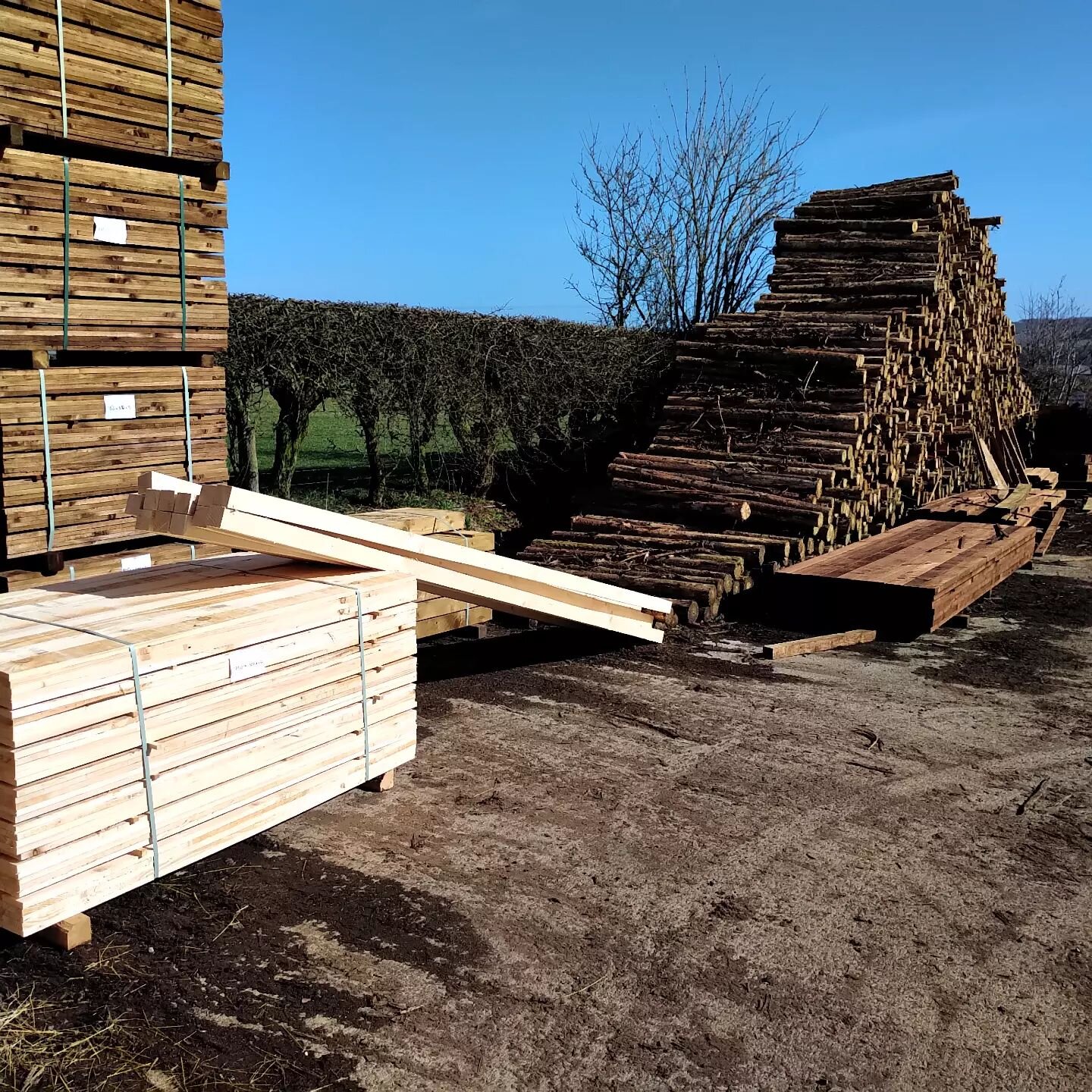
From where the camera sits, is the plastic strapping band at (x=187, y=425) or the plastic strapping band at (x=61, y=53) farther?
the plastic strapping band at (x=187, y=425)

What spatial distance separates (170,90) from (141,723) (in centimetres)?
490

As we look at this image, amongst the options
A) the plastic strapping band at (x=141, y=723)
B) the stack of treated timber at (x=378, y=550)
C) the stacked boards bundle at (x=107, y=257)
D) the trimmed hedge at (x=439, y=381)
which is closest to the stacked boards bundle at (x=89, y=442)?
the stacked boards bundle at (x=107, y=257)

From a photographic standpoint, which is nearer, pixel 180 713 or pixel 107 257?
pixel 180 713

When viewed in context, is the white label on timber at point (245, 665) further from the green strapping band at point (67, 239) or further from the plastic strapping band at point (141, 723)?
the green strapping band at point (67, 239)

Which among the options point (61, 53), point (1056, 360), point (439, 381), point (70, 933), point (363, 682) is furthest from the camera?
point (1056, 360)

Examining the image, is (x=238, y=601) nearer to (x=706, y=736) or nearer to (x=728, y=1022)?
(x=728, y=1022)

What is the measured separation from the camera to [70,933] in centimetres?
393

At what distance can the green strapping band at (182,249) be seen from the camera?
7.13 metres

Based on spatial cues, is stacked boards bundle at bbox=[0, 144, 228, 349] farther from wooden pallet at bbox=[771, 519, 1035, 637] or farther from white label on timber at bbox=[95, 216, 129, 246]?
wooden pallet at bbox=[771, 519, 1035, 637]

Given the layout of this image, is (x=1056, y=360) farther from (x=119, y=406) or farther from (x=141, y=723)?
(x=141, y=723)

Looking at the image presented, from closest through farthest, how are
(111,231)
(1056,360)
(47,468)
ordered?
(47,468), (111,231), (1056,360)

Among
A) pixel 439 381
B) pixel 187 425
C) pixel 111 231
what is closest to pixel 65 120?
pixel 111 231

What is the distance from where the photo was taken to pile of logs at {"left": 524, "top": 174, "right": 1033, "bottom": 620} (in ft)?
36.1

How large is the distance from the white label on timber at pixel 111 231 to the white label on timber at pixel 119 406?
3.30 ft
